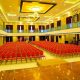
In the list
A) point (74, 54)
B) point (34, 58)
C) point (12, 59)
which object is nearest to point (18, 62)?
point (12, 59)

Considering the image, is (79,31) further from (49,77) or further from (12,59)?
(49,77)

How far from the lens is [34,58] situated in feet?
33.4

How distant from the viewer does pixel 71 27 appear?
58.2 ft

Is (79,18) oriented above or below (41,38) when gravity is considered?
above

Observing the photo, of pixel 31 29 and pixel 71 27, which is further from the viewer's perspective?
pixel 31 29

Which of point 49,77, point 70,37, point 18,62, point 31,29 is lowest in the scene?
point 18,62

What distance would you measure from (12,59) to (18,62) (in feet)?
1.89

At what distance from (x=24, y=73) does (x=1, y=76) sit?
2.32ft

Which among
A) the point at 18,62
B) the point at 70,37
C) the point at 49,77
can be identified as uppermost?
the point at 70,37

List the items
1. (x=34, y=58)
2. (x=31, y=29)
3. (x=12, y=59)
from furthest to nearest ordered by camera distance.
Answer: (x=31, y=29), (x=34, y=58), (x=12, y=59)

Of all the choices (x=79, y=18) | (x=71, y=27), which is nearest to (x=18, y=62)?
(x=71, y=27)

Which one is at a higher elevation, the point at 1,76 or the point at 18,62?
the point at 1,76

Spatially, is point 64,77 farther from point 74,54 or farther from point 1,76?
point 74,54

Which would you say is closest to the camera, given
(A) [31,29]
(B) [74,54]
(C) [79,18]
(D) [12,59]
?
(D) [12,59]
